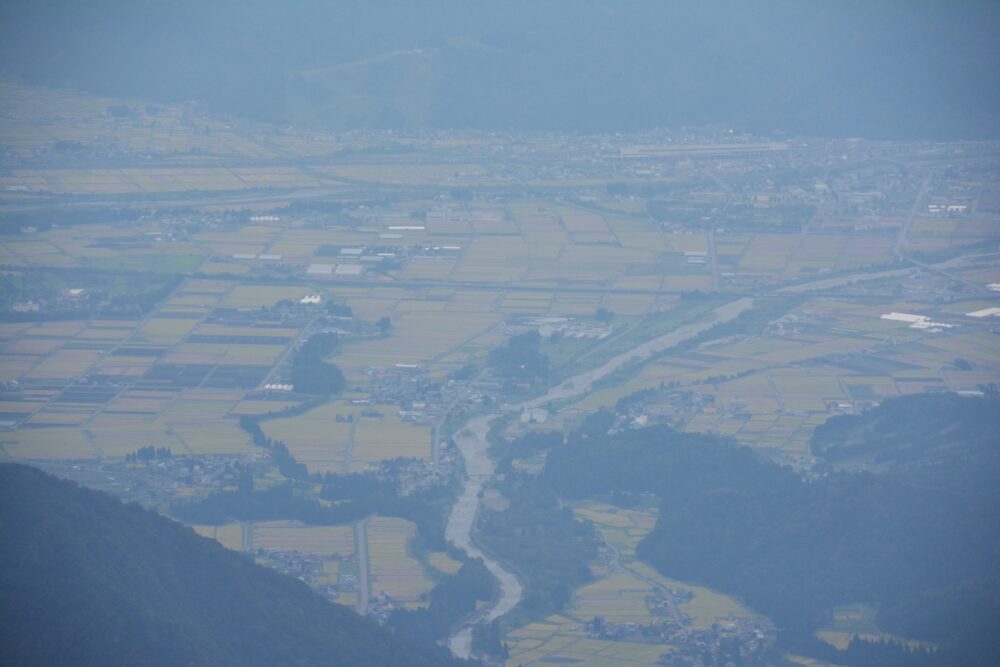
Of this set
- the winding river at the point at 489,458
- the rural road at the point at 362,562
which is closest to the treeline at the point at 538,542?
the winding river at the point at 489,458

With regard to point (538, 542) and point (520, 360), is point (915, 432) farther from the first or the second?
point (520, 360)

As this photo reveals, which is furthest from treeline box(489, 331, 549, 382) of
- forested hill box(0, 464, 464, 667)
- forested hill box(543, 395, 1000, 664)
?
forested hill box(0, 464, 464, 667)

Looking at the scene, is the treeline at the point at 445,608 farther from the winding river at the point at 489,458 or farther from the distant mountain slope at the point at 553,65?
the distant mountain slope at the point at 553,65

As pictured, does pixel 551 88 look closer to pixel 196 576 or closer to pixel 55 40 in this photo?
pixel 55 40

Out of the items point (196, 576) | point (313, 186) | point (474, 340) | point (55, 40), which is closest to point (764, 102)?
point (313, 186)

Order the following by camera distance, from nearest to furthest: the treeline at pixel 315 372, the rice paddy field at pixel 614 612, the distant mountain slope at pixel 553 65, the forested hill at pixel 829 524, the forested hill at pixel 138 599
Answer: the forested hill at pixel 138 599, the rice paddy field at pixel 614 612, the forested hill at pixel 829 524, the treeline at pixel 315 372, the distant mountain slope at pixel 553 65

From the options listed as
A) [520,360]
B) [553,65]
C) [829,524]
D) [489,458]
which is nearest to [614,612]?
[829,524]

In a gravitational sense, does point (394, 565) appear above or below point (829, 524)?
below
